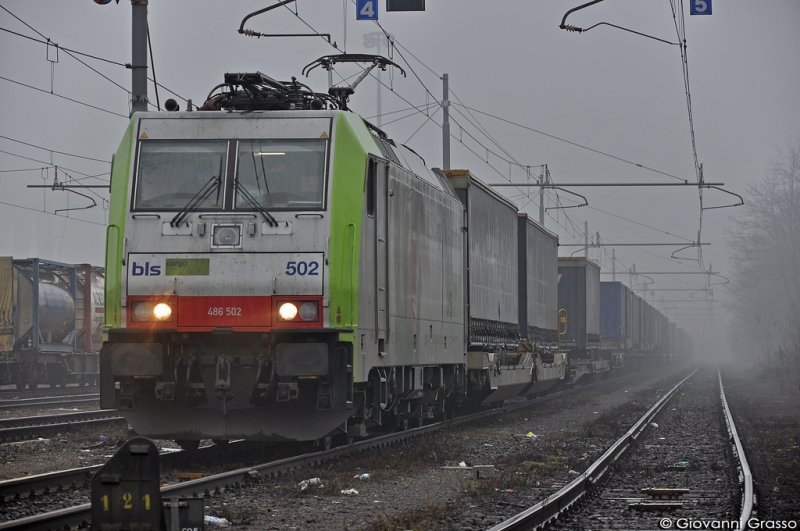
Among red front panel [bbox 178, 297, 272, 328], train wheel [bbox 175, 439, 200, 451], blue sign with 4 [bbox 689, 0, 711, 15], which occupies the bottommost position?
train wheel [bbox 175, 439, 200, 451]

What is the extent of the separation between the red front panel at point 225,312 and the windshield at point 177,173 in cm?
94

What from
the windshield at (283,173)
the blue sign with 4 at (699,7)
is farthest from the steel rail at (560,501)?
the blue sign with 4 at (699,7)

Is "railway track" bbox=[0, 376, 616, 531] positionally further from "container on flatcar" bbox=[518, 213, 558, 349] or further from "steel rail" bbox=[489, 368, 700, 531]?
"container on flatcar" bbox=[518, 213, 558, 349]

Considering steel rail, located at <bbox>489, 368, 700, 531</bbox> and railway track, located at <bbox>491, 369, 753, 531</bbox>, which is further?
railway track, located at <bbox>491, 369, 753, 531</bbox>

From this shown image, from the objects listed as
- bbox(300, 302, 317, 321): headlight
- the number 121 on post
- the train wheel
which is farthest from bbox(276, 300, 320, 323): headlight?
the number 121 on post

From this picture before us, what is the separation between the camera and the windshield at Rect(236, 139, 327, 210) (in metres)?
10.4

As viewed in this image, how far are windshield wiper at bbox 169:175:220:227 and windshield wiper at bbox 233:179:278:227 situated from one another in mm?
201

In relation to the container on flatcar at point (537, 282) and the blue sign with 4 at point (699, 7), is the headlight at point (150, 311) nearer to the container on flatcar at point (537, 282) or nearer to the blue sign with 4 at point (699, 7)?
the blue sign with 4 at point (699, 7)

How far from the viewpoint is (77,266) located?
1284 inches

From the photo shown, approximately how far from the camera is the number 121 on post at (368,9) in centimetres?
1623

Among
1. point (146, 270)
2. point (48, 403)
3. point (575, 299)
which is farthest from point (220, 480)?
point (575, 299)

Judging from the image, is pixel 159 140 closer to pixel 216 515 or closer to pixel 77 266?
pixel 216 515

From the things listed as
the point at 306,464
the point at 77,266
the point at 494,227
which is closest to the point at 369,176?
the point at 306,464

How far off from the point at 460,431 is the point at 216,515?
28.1 ft
